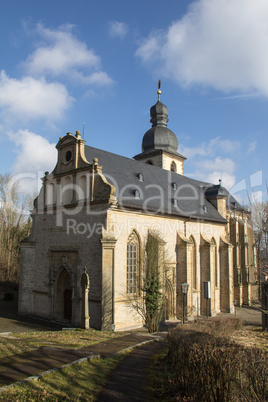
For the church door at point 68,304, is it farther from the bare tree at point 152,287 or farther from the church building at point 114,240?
the bare tree at point 152,287

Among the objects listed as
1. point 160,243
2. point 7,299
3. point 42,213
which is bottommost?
point 7,299

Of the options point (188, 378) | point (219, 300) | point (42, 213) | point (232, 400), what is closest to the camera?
point (232, 400)

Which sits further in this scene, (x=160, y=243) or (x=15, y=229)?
(x=15, y=229)

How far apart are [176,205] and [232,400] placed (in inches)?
784

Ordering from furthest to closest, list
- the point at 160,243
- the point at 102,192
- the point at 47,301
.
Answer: the point at 47,301 < the point at 160,243 < the point at 102,192

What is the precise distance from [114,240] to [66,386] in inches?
452

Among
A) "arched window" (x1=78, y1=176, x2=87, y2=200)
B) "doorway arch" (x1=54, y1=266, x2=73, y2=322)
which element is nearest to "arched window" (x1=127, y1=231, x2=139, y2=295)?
"arched window" (x1=78, y1=176, x2=87, y2=200)

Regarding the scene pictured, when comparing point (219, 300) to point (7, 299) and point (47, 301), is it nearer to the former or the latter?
point (47, 301)

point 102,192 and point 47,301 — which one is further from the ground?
point 102,192

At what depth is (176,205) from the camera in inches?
1019

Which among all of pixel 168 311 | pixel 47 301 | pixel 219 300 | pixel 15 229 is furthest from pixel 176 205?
pixel 15 229

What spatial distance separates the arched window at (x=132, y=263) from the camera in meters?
20.7

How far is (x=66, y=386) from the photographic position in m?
7.73

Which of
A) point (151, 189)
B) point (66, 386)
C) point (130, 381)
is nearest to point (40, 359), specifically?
point (66, 386)
